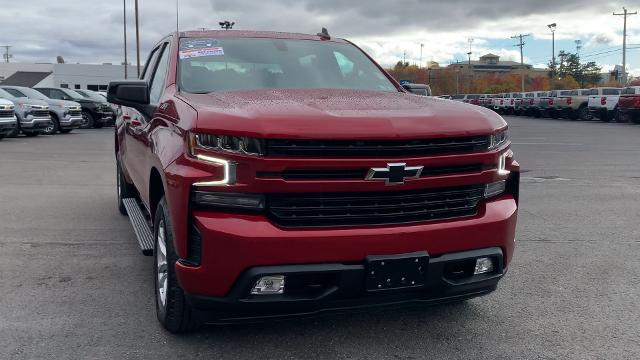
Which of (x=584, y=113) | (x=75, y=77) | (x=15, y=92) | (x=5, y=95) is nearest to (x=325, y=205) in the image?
(x=5, y=95)

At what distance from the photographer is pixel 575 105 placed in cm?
3634

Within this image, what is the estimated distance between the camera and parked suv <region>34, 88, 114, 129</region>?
2544 cm

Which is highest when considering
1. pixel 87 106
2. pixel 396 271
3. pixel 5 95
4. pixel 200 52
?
pixel 5 95

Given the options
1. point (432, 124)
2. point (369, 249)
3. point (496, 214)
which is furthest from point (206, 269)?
point (496, 214)

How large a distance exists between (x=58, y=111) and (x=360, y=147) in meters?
21.2

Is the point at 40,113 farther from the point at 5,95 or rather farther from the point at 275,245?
the point at 275,245

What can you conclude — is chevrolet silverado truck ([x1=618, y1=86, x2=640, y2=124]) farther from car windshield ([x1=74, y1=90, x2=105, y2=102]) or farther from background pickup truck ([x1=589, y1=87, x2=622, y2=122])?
car windshield ([x1=74, y1=90, x2=105, y2=102])

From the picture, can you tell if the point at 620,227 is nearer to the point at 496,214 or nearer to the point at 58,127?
the point at 496,214

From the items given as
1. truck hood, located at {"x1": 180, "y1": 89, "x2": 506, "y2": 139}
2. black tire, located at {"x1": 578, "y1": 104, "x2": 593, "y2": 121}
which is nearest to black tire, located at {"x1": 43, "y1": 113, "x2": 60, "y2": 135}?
truck hood, located at {"x1": 180, "y1": 89, "x2": 506, "y2": 139}

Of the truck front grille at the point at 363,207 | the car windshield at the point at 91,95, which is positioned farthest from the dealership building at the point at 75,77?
the truck front grille at the point at 363,207

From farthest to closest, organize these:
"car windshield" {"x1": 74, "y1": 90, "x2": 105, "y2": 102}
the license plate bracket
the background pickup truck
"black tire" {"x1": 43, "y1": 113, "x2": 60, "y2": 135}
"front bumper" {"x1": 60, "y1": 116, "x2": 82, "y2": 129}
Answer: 1. the background pickup truck
2. "car windshield" {"x1": 74, "y1": 90, "x2": 105, "y2": 102}
3. "front bumper" {"x1": 60, "y1": 116, "x2": 82, "y2": 129}
4. "black tire" {"x1": 43, "y1": 113, "x2": 60, "y2": 135}
5. the license plate bracket

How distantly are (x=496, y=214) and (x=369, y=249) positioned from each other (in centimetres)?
81

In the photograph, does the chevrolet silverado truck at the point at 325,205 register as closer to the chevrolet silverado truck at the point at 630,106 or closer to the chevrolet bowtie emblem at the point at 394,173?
the chevrolet bowtie emblem at the point at 394,173

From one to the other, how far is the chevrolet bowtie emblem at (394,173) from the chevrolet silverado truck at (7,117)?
56.3 feet
